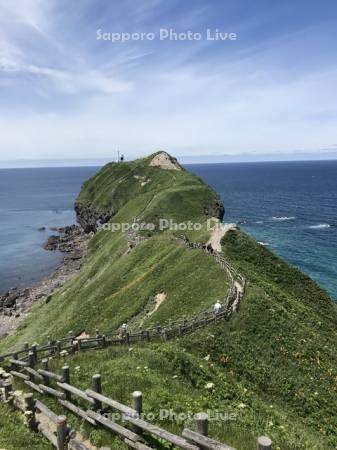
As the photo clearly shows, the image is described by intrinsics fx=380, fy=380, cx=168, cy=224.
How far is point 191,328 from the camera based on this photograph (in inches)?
1053

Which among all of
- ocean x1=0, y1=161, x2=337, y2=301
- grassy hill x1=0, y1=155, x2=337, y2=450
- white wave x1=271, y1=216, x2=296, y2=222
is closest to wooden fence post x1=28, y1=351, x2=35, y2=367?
grassy hill x1=0, y1=155, x2=337, y2=450

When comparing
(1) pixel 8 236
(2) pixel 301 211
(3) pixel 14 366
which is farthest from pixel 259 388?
(2) pixel 301 211

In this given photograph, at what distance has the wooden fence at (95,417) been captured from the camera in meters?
10.9

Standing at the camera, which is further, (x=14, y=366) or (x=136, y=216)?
(x=136, y=216)

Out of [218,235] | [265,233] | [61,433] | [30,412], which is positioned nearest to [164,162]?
[265,233]

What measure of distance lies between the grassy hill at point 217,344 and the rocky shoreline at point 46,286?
752 cm

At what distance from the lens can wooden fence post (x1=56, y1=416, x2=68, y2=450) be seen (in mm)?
12383

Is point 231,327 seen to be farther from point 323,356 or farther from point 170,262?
point 170,262

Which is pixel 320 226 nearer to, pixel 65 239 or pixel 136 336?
pixel 65 239

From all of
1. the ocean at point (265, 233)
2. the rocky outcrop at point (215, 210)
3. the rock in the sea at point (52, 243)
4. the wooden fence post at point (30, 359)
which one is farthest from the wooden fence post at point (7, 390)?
the rock in the sea at point (52, 243)

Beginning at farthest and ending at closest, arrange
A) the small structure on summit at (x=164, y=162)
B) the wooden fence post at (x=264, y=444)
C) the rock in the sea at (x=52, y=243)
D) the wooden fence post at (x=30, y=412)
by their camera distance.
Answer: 1. the small structure on summit at (x=164, y=162)
2. the rock in the sea at (x=52, y=243)
3. the wooden fence post at (x=30, y=412)
4. the wooden fence post at (x=264, y=444)

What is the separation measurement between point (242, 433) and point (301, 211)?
148m

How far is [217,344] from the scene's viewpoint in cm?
2578

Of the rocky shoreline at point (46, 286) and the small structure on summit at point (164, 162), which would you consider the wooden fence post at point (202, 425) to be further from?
the small structure on summit at point (164, 162)
